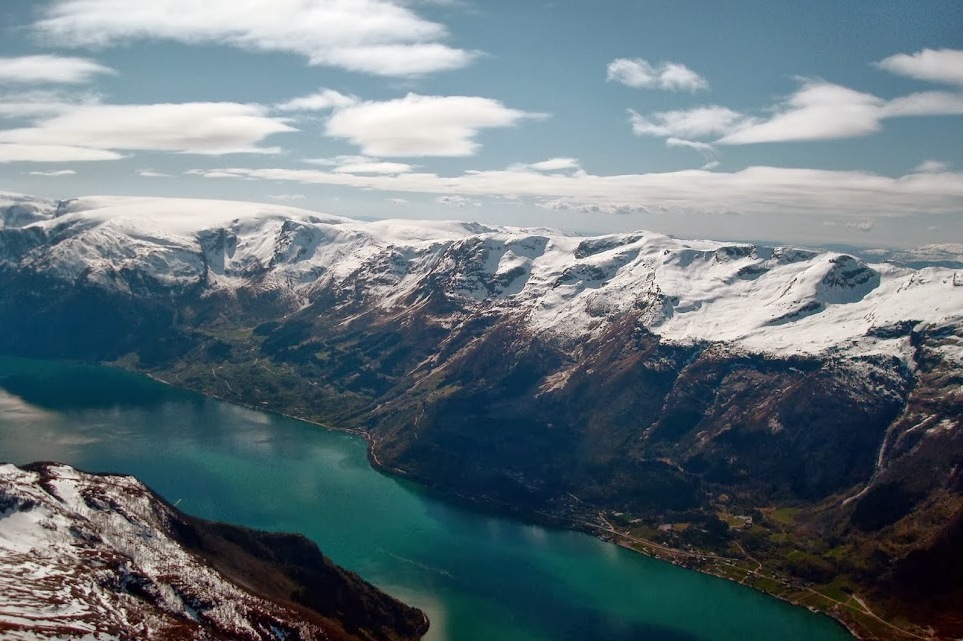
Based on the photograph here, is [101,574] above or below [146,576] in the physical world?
above

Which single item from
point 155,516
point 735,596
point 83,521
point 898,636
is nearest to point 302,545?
point 155,516

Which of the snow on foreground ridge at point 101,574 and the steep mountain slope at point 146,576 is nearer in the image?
the snow on foreground ridge at point 101,574

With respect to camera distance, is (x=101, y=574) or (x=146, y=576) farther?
(x=146, y=576)

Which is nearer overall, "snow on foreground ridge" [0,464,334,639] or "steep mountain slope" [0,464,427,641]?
"snow on foreground ridge" [0,464,334,639]
